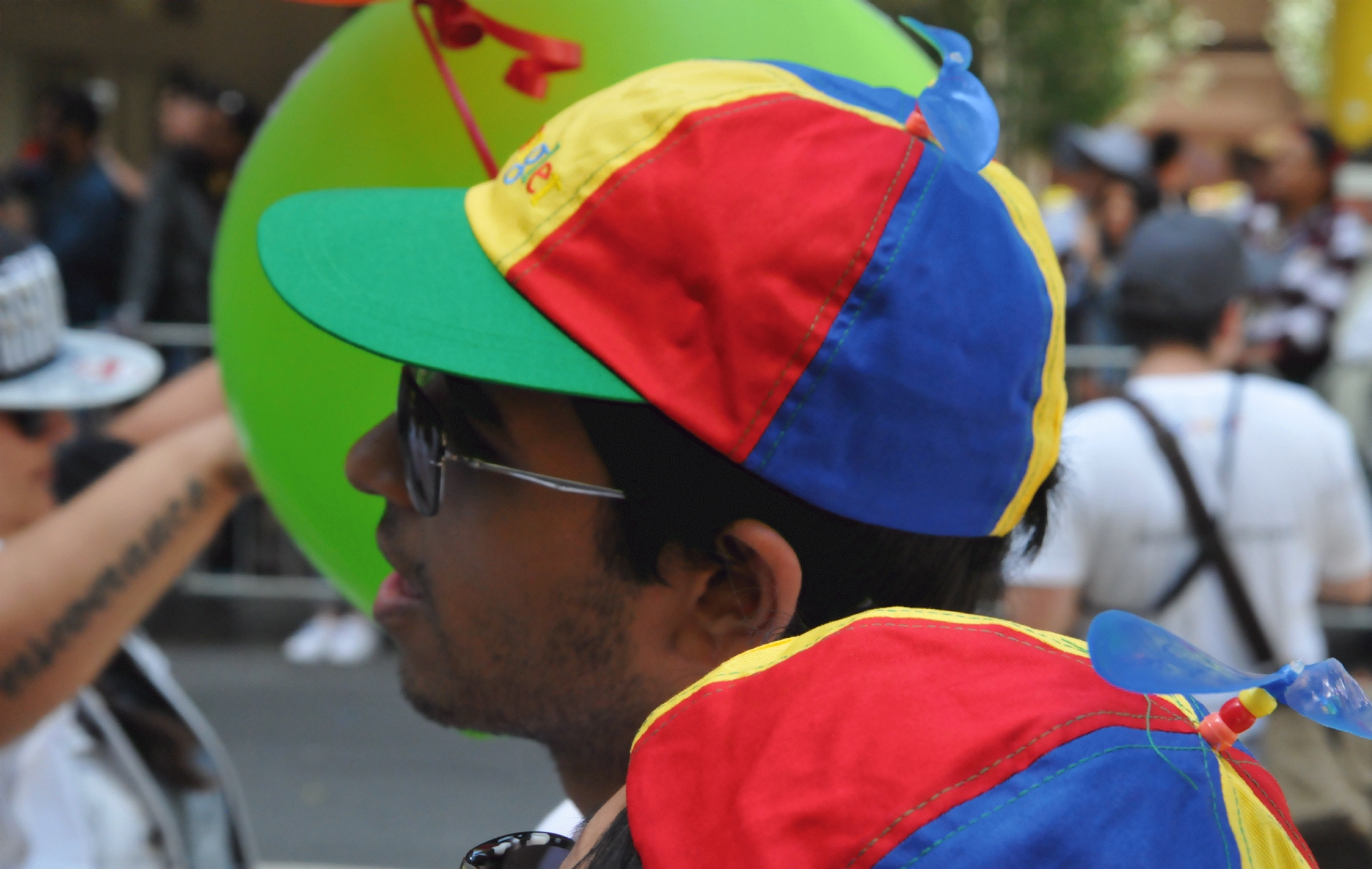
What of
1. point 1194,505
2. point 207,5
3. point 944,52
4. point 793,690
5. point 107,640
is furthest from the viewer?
point 207,5

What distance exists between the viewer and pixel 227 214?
1728 mm

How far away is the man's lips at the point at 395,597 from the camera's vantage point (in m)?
1.27

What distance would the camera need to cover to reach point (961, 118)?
116 cm

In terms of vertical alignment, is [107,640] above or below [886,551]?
below

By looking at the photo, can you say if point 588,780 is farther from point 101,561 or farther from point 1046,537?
point 101,561

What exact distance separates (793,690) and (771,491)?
1.47 feet

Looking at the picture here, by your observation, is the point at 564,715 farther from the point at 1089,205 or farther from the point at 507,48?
the point at 1089,205

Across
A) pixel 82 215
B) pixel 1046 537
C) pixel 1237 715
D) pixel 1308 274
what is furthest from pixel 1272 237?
pixel 1237 715

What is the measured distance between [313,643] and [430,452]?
18.9 feet

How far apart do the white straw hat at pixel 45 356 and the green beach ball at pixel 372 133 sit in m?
0.67

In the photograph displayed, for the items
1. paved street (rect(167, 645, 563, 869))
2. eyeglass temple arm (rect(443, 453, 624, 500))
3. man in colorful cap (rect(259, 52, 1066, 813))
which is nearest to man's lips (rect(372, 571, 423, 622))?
man in colorful cap (rect(259, 52, 1066, 813))

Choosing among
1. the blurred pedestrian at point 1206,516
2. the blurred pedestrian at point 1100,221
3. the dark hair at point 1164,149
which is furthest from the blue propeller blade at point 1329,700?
the dark hair at point 1164,149

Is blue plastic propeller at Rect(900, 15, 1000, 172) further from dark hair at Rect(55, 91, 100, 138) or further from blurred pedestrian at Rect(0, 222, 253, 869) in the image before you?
dark hair at Rect(55, 91, 100, 138)

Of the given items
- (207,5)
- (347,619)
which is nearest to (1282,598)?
(347,619)
